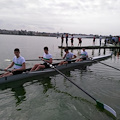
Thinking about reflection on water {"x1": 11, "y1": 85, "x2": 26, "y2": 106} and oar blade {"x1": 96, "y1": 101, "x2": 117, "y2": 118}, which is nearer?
oar blade {"x1": 96, "y1": 101, "x2": 117, "y2": 118}

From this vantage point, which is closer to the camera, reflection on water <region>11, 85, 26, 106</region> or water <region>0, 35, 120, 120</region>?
water <region>0, 35, 120, 120</region>

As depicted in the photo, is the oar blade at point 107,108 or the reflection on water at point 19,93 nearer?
the oar blade at point 107,108

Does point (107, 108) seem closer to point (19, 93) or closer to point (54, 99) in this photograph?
point (54, 99)

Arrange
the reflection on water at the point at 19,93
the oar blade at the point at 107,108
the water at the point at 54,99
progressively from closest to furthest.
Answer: the oar blade at the point at 107,108 → the water at the point at 54,99 → the reflection on water at the point at 19,93

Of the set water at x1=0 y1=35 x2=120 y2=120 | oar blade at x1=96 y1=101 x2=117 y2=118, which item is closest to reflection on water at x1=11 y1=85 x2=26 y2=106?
water at x1=0 y1=35 x2=120 y2=120

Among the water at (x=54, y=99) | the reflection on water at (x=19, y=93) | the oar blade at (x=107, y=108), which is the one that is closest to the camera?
the oar blade at (x=107, y=108)

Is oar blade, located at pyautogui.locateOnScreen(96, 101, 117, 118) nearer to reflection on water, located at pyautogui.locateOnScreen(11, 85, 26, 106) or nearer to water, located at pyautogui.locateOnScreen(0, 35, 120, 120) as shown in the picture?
water, located at pyautogui.locateOnScreen(0, 35, 120, 120)

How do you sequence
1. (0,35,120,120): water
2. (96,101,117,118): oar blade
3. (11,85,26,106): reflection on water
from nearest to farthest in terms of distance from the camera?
(96,101,117,118): oar blade
(0,35,120,120): water
(11,85,26,106): reflection on water

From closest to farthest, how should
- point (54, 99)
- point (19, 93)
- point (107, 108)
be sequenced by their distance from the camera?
point (107, 108) → point (54, 99) → point (19, 93)

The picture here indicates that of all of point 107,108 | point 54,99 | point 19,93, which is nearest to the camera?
point 107,108

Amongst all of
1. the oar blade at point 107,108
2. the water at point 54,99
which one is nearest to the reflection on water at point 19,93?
the water at point 54,99

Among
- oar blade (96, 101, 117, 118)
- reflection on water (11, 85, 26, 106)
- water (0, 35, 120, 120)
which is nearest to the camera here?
oar blade (96, 101, 117, 118)

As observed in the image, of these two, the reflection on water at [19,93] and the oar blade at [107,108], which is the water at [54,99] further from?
the oar blade at [107,108]

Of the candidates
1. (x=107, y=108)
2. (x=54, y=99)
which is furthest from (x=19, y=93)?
(x=107, y=108)
